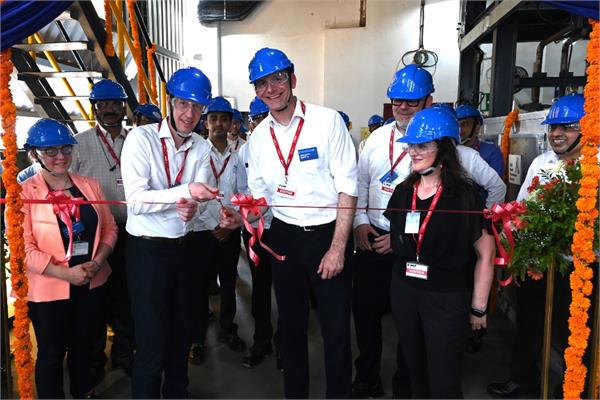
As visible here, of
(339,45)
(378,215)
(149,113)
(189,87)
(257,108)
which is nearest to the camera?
(189,87)

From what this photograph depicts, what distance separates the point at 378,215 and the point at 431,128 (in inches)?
32.1

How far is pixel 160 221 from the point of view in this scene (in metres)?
2.26

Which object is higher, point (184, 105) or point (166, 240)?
point (184, 105)

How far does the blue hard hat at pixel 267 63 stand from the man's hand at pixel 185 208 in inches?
27.5

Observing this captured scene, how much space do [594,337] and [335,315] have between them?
1302mm

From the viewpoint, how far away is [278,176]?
2.34 metres

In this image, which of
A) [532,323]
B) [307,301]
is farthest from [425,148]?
[532,323]

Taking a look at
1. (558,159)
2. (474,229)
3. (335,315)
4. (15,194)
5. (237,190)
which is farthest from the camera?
(237,190)

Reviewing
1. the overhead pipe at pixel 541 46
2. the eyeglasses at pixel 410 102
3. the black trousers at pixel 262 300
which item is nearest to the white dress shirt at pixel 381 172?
the eyeglasses at pixel 410 102

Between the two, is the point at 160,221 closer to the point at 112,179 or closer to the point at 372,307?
the point at 112,179

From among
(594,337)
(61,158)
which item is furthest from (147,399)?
(594,337)

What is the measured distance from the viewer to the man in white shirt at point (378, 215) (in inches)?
105

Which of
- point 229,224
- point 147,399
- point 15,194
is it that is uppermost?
point 15,194

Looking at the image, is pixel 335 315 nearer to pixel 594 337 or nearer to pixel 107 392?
pixel 594 337
